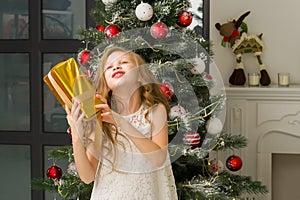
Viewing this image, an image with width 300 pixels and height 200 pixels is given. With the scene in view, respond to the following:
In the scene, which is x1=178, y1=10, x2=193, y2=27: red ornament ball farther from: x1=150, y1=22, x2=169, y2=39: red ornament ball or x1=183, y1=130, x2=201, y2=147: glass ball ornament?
x1=183, y1=130, x2=201, y2=147: glass ball ornament

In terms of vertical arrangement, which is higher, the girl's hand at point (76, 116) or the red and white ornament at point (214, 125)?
the girl's hand at point (76, 116)

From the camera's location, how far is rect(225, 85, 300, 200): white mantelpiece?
10.6 feet

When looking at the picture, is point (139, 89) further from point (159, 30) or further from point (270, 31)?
point (270, 31)

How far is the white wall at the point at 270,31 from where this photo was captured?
3.34m

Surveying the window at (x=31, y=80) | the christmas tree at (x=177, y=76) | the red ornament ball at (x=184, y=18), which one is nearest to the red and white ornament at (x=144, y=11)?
the christmas tree at (x=177, y=76)

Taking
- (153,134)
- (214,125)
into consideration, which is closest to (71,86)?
(153,134)

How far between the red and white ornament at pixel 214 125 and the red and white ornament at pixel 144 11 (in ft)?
1.61

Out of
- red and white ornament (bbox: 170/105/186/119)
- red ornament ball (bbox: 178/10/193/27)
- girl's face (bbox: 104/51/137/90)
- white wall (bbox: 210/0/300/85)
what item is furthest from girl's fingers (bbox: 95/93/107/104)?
white wall (bbox: 210/0/300/85)

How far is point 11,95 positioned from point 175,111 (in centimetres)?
141

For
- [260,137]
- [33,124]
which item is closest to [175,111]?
[260,137]

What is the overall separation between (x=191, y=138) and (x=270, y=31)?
3.47ft

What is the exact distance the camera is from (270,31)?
11.0 ft

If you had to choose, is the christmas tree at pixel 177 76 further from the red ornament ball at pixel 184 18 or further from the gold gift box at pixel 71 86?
the gold gift box at pixel 71 86

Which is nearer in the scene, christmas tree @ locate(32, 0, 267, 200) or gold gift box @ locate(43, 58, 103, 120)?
gold gift box @ locate(43, 58, 103, 120)
